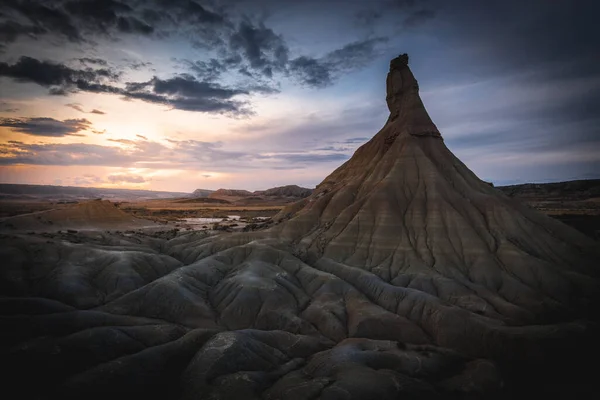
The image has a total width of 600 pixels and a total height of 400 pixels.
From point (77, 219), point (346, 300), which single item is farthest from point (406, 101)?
point (77, 219)

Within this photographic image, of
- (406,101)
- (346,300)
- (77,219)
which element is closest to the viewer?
(346,300)

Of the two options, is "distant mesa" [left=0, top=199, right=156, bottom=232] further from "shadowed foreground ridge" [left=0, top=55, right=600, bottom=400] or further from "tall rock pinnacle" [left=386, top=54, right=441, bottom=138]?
"tall rock pinnacle" [left=386, top=54, right=441, bottom=138]

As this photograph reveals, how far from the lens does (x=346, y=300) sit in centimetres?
5194

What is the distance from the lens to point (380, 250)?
6462cm

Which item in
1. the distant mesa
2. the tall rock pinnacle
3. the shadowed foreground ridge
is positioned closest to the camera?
the shadowed foreground ridge

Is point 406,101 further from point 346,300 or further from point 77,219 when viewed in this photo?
point 77,219

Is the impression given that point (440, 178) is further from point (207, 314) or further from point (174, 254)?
point (174, 254)

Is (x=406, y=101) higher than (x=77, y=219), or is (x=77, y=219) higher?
(x=406, y=101)

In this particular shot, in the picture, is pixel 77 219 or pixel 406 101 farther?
pixel 77 219

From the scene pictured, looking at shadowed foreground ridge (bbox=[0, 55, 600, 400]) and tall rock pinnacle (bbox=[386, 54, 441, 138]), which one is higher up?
tall rock pinnacle (bbox=[386, 54, 441, 138])

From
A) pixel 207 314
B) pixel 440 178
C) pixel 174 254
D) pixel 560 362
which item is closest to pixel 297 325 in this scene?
pixel 207 314

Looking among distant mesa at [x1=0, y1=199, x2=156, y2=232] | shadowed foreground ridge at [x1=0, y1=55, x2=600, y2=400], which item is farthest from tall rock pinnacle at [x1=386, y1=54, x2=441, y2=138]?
distant mesa at [x1=0, y1=199, x2=156, y2=232]

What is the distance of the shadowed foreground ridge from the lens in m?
30.6

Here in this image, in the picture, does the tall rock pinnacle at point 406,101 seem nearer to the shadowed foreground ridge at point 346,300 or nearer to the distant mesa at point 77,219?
the shadowed foreground ridge at point 346,300
